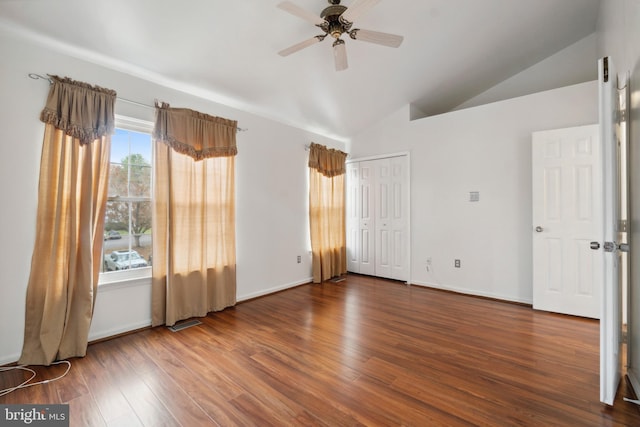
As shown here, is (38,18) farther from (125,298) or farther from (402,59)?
(402,59)

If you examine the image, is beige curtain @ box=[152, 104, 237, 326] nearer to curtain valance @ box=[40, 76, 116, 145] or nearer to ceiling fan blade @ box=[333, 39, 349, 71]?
curtain valance @ box=[40, 76, 116, 145]

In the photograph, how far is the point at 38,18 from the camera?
2.07m

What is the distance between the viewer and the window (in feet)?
8.86

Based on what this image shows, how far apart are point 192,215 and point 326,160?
2460mm

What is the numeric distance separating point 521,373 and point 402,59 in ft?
11.1

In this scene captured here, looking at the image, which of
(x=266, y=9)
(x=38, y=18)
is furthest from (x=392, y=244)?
(x=38, y=18)

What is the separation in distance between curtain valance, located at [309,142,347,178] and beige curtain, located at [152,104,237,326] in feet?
4.79

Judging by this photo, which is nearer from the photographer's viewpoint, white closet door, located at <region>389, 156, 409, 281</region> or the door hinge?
the door hinge

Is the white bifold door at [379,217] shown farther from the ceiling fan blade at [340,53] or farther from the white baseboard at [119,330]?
the white baseboard at [119,330]

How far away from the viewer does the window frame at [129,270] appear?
8.67ft

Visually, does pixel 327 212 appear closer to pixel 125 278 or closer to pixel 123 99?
pixel 125 278

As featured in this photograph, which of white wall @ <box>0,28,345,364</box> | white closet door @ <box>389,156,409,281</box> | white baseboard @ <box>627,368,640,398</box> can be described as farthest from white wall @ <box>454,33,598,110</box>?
white baseboard @ <box>627,368,640,398</box>

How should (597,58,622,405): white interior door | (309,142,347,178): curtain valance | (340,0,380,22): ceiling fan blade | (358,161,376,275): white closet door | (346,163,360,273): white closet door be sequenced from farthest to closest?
(346,163,360,273): white closet door < (358,161,376,275): white closet door < (309,142,347,178): curtain valance < (340,0,380,22): ceiling fan blade < (597,58,622,405): white interior door

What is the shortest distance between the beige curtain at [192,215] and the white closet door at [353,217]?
249cm
